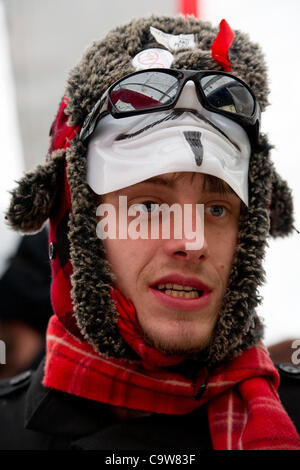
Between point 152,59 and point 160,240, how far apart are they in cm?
48

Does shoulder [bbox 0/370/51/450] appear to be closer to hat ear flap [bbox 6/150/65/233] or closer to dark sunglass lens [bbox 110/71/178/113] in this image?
hat ear flap [bbox 6/150/65/233]

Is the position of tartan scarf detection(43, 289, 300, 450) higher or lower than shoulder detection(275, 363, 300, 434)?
higher

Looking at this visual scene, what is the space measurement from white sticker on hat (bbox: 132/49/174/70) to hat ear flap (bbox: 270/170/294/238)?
46cm

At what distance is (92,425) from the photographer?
128 centimetres

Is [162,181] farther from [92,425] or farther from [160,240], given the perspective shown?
[92,425]

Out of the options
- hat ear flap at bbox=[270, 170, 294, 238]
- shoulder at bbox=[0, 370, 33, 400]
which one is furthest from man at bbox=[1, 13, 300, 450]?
shoulder at bbox=[0, 370, 33, 400]

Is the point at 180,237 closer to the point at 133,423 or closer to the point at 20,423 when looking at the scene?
the point at 133,423

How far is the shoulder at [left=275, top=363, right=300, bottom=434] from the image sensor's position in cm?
127

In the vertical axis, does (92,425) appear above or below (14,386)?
above

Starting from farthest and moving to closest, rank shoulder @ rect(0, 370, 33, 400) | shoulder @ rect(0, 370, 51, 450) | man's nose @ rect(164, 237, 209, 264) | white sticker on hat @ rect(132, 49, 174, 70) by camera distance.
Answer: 1. shoulder @ rect(0, 370, 33, 400)
2. shoulder @ rect(0, 370, 51, 450)
3. white sticker on hat @ rect(132, 49, 174, 70)
4. man's nose @ rect(164, 237, 209, 264)

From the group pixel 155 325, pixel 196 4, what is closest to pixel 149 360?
pixel 155 325

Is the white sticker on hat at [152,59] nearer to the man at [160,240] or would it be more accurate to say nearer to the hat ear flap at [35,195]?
the man at [160,240]

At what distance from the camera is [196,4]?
2242 mm

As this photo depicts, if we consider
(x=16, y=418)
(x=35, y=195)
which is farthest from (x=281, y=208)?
(x=16, y=418)
